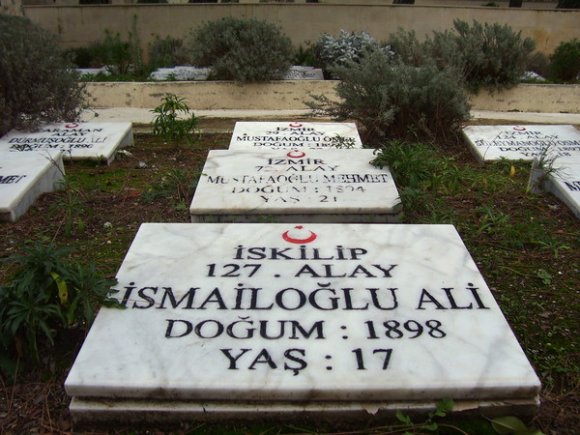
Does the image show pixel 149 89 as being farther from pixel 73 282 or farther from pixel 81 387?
pixel 81 387

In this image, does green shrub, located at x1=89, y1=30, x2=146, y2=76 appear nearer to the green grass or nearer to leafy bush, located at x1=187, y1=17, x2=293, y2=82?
leafy bush, located at x1=187, y1=17, x2=293, y2=82

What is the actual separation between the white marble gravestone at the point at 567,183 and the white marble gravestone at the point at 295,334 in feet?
3.91

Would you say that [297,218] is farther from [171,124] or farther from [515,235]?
[171,124]

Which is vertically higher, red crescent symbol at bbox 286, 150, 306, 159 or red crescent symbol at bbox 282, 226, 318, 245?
red crescent symbol at bbox 286, 150, 306, 159

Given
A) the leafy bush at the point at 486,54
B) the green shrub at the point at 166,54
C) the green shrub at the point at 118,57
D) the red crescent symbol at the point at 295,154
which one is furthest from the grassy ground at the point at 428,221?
the green shrub at the point at 166,54

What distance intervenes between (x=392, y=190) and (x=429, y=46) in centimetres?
363

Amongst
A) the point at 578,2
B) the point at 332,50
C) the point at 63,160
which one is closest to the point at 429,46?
the point at 332,50

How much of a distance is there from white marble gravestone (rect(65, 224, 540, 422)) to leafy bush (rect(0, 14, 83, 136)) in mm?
2692

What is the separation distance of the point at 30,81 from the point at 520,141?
3906mm

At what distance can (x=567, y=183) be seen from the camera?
11.4ft

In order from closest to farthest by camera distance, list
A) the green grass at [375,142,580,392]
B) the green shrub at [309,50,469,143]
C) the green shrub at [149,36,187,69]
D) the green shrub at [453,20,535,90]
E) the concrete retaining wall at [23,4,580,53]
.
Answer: the green grass at [375,142,580,392] → the green shrub at [309,50,469,143] → the green shrub at [453,20,535,90] → the green shrub at [149,36,187,69] → the concrete retaining wall at [23,4,580,53]

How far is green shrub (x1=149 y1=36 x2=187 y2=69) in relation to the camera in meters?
8.53

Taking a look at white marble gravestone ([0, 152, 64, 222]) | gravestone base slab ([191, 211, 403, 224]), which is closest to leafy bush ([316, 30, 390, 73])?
white marble gravestone ([0, 152, 64, 222])

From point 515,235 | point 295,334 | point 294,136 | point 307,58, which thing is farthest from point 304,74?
point 295,334
